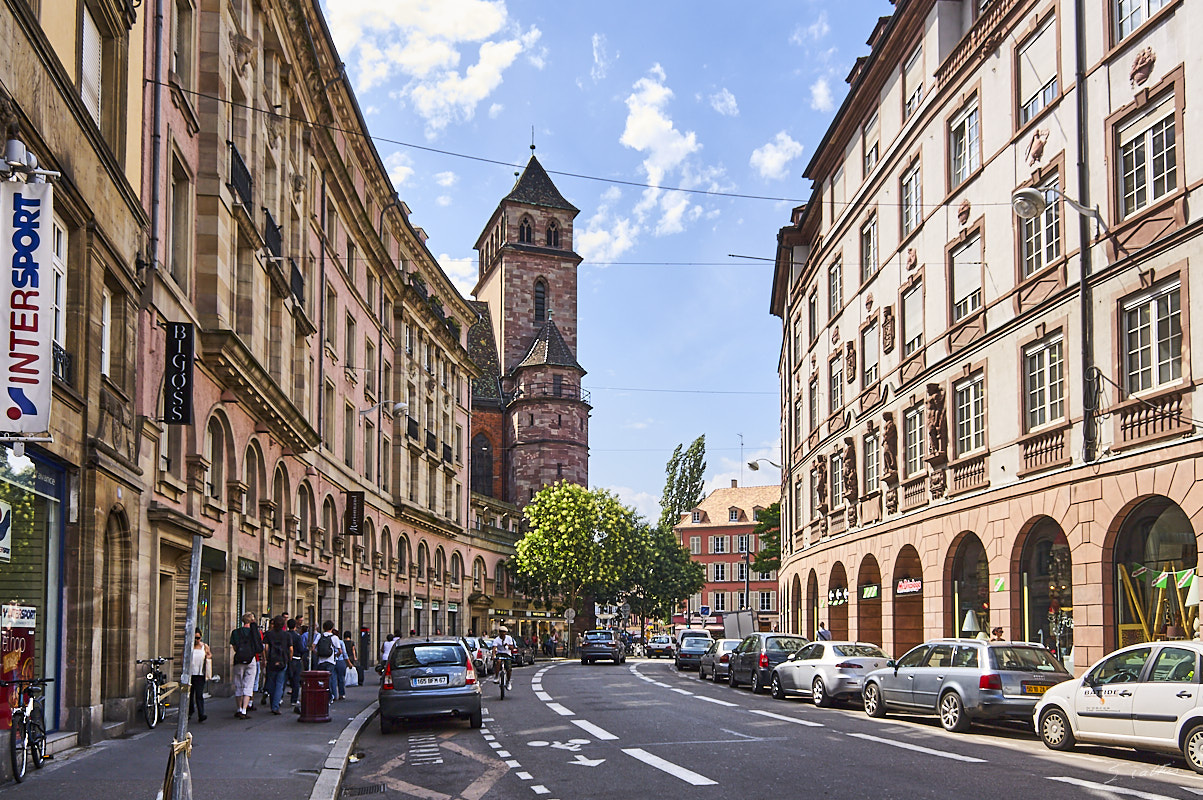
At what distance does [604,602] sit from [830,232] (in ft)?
148

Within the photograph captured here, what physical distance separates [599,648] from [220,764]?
46150 millimetres

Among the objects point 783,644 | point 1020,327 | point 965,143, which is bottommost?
point 783,644

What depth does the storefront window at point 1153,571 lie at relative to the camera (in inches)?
821

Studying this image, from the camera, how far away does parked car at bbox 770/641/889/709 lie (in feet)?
85.3

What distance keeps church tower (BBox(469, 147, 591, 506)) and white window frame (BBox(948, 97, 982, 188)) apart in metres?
59.3

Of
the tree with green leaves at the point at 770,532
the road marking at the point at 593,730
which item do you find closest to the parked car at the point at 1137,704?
the road marking at the point at 593,730

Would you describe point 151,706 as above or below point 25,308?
below

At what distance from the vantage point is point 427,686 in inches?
805

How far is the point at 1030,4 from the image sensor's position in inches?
1049

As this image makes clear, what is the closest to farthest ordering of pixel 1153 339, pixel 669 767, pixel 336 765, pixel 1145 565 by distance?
pixel 669 767, pixel 336 765, pixel 1153 339, pixel 1145 565

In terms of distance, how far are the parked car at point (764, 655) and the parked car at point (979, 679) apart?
1028cm

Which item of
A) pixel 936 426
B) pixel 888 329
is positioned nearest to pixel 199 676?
pixel 936 426

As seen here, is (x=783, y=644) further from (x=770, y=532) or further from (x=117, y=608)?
(x=770, y=532)

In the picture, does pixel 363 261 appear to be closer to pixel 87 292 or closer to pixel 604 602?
pixel 87 292
